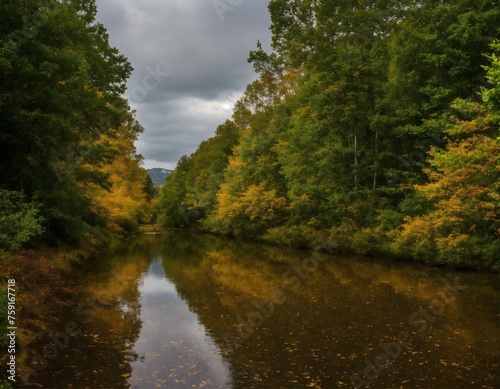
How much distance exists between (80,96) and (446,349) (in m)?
17.9

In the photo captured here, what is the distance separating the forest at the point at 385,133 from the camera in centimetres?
2069

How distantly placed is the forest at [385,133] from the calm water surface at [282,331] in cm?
410

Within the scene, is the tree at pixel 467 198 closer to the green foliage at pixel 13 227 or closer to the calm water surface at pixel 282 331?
the calm water surface at pixel 282 331

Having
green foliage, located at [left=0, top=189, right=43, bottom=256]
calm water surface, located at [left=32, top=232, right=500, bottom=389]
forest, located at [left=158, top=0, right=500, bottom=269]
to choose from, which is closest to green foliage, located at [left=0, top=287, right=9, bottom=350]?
calm water surface, located at [left=32, top=232, right=500, bottom=389]

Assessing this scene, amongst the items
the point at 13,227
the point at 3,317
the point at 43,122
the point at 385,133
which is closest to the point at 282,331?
the point at 3,317

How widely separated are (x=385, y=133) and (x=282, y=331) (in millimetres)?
22441

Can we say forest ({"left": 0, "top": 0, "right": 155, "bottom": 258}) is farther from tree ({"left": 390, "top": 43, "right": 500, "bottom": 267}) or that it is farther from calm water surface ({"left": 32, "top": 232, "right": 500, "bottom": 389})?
tree ({"left": 390, "top": 43, "right": 500, "bottom": 267})

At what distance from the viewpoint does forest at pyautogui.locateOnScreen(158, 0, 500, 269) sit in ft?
67.9

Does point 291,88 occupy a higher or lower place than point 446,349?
higher

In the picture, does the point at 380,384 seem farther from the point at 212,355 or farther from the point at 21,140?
the point at 21,140

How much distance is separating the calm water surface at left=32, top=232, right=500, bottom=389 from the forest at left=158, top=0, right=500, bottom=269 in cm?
410

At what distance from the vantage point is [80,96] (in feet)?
63.5

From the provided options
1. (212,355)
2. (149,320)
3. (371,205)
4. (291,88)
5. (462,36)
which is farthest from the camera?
(291,88)

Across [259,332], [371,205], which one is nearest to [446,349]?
[259,332]
